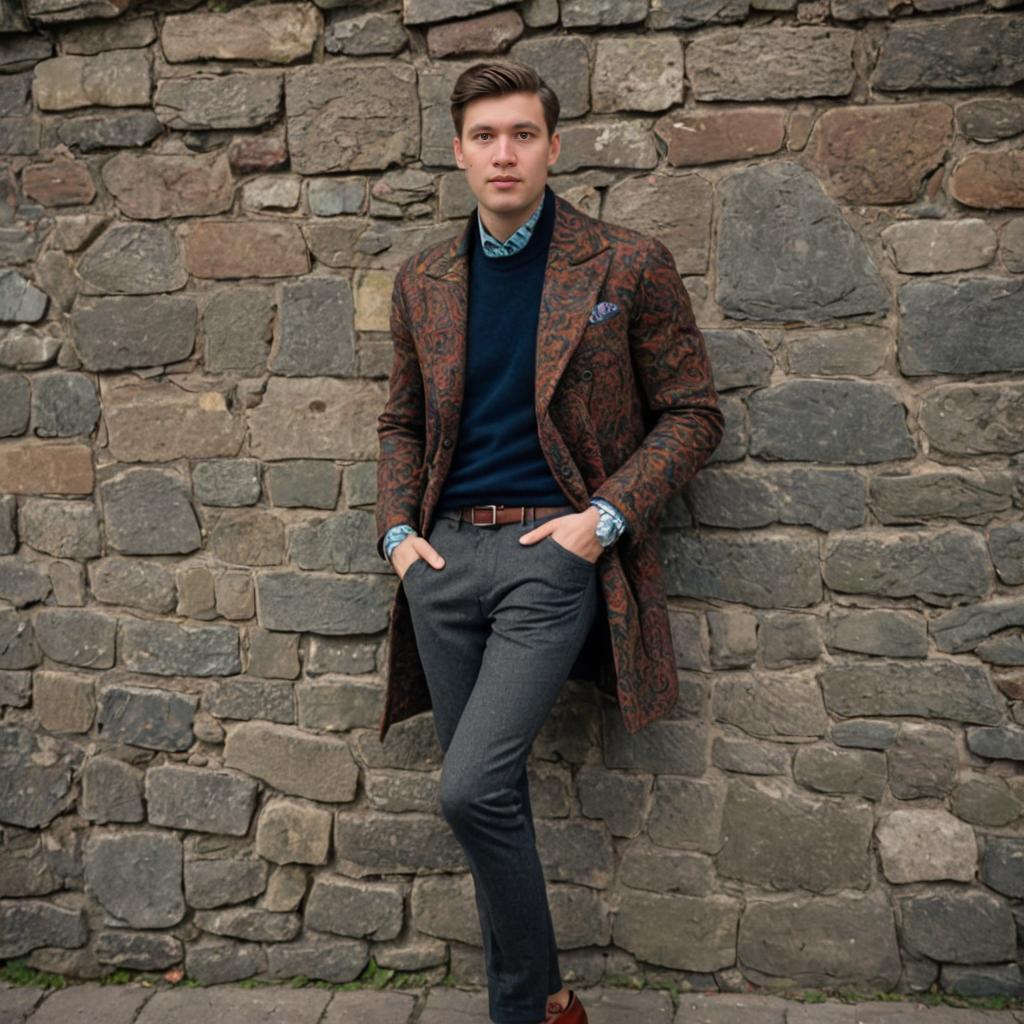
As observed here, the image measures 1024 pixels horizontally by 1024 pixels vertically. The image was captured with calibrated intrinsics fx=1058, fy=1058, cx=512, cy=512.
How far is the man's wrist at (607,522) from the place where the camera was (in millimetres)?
2176

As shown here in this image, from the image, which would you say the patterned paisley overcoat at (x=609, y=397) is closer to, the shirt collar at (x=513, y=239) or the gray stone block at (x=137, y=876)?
the shirt collar at (x=513, y=239)

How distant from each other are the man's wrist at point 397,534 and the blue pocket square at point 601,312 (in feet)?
2.01

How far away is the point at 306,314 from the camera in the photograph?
2746 mm

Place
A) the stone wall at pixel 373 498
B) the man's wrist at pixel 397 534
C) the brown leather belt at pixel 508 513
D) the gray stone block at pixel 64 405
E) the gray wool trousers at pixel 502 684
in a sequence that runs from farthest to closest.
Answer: the gray stone block at pixel 64 405, the stone wall at pixel 373 498, the man's wrist at pixel 397 534, the brown leather belt at pixel 508 513, the gray wool trousers at pixel 502 684

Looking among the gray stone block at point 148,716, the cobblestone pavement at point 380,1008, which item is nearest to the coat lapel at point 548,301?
the gray stone block at point 148,716

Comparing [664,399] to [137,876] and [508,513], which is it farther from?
[137,876]

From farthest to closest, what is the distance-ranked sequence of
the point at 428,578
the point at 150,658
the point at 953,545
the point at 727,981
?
1. the point at 150,658
2. the point at 727,981
3. the point at 953,545
4. the point at 428,578

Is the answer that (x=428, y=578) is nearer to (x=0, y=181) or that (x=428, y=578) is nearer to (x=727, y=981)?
(x=727, y=981)

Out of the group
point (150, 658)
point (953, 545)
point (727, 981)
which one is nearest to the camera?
point (953, 545)

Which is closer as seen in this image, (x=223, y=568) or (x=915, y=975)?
(x=915, y=975)

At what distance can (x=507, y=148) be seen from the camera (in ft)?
7.09

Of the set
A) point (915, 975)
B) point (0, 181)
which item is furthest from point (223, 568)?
point (915, 975)

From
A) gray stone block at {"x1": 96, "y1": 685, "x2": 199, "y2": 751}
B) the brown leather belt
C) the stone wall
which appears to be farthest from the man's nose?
gray stone block at {"x1": 96, "y1": 685, "x2": 199, "y2": 751}

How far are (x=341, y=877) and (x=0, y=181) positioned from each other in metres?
2.10
